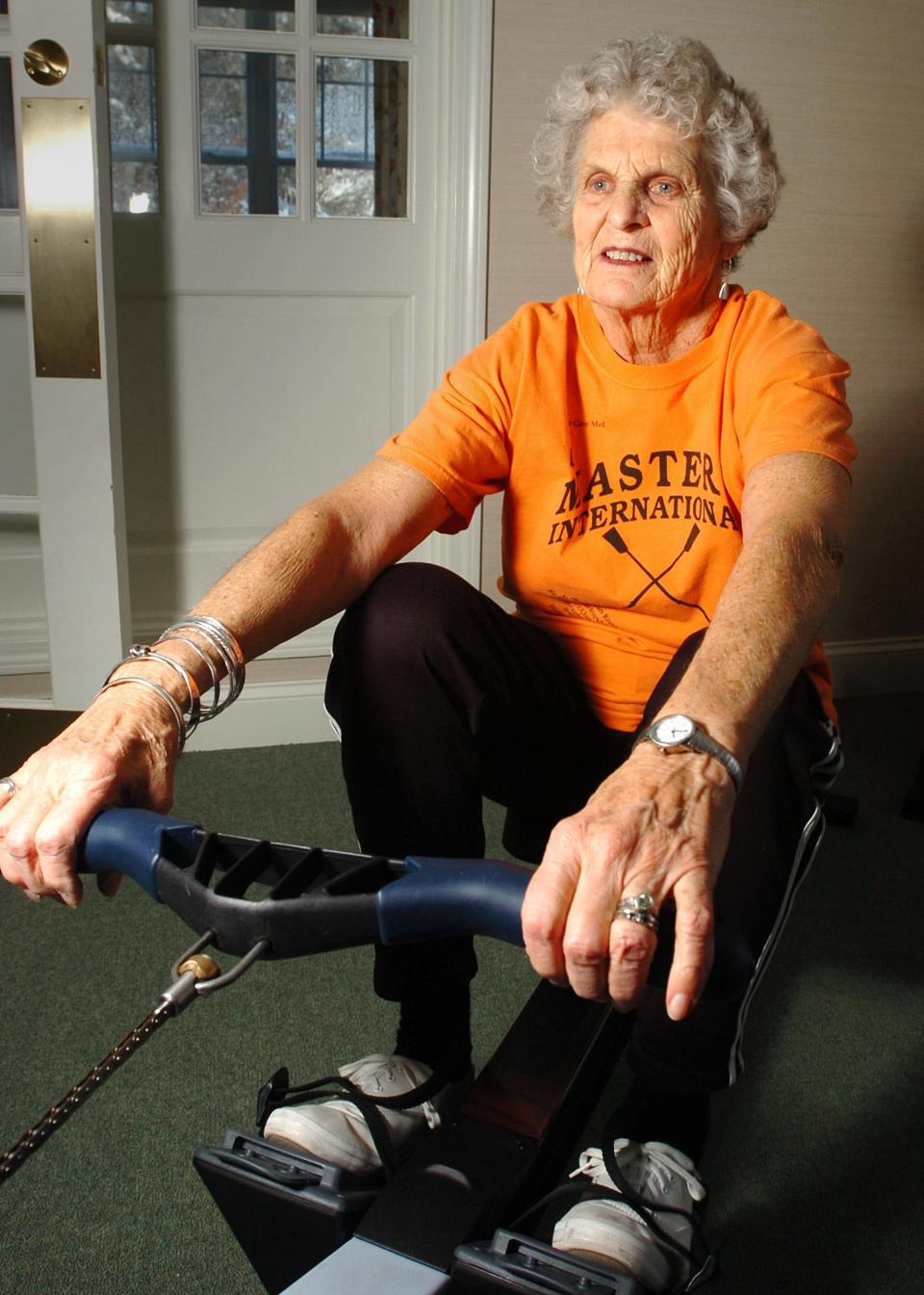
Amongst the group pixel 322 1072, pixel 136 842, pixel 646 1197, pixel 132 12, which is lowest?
pixel 322 1072

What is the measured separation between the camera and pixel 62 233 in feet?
6.53

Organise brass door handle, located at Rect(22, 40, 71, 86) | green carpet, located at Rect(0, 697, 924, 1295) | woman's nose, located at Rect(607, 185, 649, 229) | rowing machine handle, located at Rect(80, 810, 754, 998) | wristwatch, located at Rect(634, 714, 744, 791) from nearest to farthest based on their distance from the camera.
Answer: rowing machine handle, located at Rect(80, 810, 754, 998)
wristwatch, located at Rect(634, 714, 744, 791)
green carpet, located at Rect(0, 697, 924, 1295)
woman's nose, located at Rect(607, 185, 649, 229)
brass door handle, located at Rect(22, 40, 71, 86)

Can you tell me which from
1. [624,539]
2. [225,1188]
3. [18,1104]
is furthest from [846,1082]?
[18,1104]

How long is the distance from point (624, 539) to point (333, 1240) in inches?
30.2

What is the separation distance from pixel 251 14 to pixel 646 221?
137 cm

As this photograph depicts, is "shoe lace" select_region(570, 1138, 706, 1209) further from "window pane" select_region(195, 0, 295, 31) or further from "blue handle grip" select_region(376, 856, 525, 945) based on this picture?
"window pane" select_region(195, 0, 295, 31)

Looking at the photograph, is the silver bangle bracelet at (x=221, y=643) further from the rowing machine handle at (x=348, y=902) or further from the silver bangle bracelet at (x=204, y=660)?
the rowing machine handle at (x=348, y=902)

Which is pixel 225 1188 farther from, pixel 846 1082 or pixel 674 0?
pixel 674 0

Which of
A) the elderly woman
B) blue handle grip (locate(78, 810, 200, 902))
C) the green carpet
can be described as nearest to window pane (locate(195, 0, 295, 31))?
the elderly woman

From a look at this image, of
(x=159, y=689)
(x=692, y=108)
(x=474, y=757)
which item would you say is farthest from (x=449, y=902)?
(x=692, y=108)

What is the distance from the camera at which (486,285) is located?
93.0 inches

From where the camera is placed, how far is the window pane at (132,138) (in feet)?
7.28

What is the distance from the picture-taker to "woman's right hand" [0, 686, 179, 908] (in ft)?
2.58

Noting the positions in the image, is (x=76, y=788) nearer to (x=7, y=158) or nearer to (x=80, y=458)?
(x=80, y=458)
